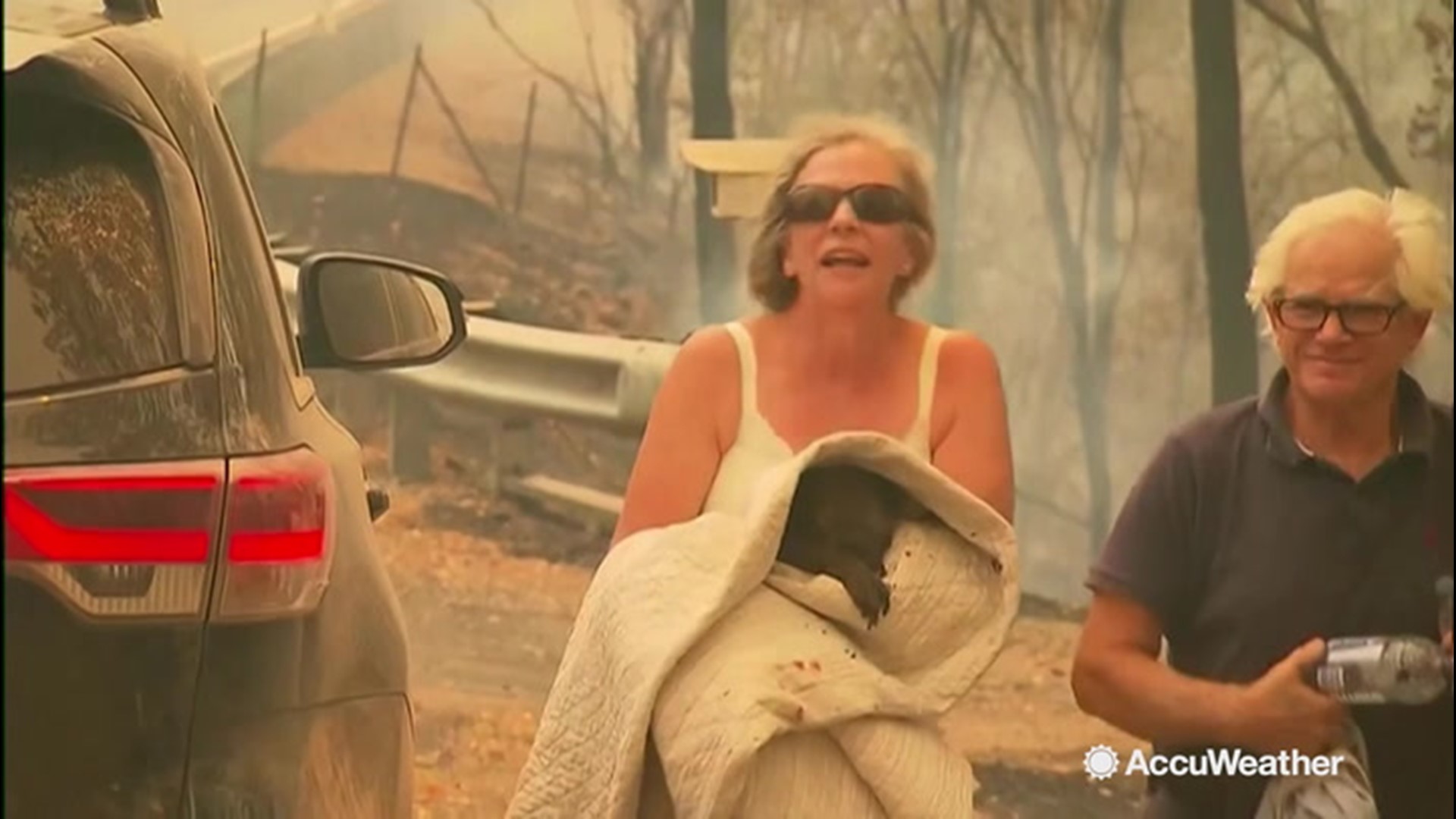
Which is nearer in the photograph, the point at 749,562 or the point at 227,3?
the point at 749,562

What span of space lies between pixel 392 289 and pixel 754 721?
51 centimetres

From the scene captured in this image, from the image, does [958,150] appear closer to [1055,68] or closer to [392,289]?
[1055,68]

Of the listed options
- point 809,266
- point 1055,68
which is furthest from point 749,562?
point 1055,68

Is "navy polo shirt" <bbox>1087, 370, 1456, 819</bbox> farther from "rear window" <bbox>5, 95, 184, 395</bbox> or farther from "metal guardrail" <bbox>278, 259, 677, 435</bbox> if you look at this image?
"rear window" <bbox>5, 95, 184, 395</bbox>

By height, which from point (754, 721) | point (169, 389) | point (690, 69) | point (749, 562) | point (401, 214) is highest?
point (690, 69)

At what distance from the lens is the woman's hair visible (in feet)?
6.21

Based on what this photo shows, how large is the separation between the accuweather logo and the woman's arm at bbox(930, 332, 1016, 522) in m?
0.24

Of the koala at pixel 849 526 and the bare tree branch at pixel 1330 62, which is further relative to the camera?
the bare tree branch at pixel 1330 62

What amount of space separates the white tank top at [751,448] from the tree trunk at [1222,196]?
0.88 feet

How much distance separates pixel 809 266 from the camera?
1.89m

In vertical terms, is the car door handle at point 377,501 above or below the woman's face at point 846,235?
below

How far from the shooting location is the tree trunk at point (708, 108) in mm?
1930

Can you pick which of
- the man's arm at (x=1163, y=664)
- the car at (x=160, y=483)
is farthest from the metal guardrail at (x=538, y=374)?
the man's arm at (x=1163, y=664)

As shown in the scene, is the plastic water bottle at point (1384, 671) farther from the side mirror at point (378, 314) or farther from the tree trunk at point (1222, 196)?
the side mirror at point (378, 314)
